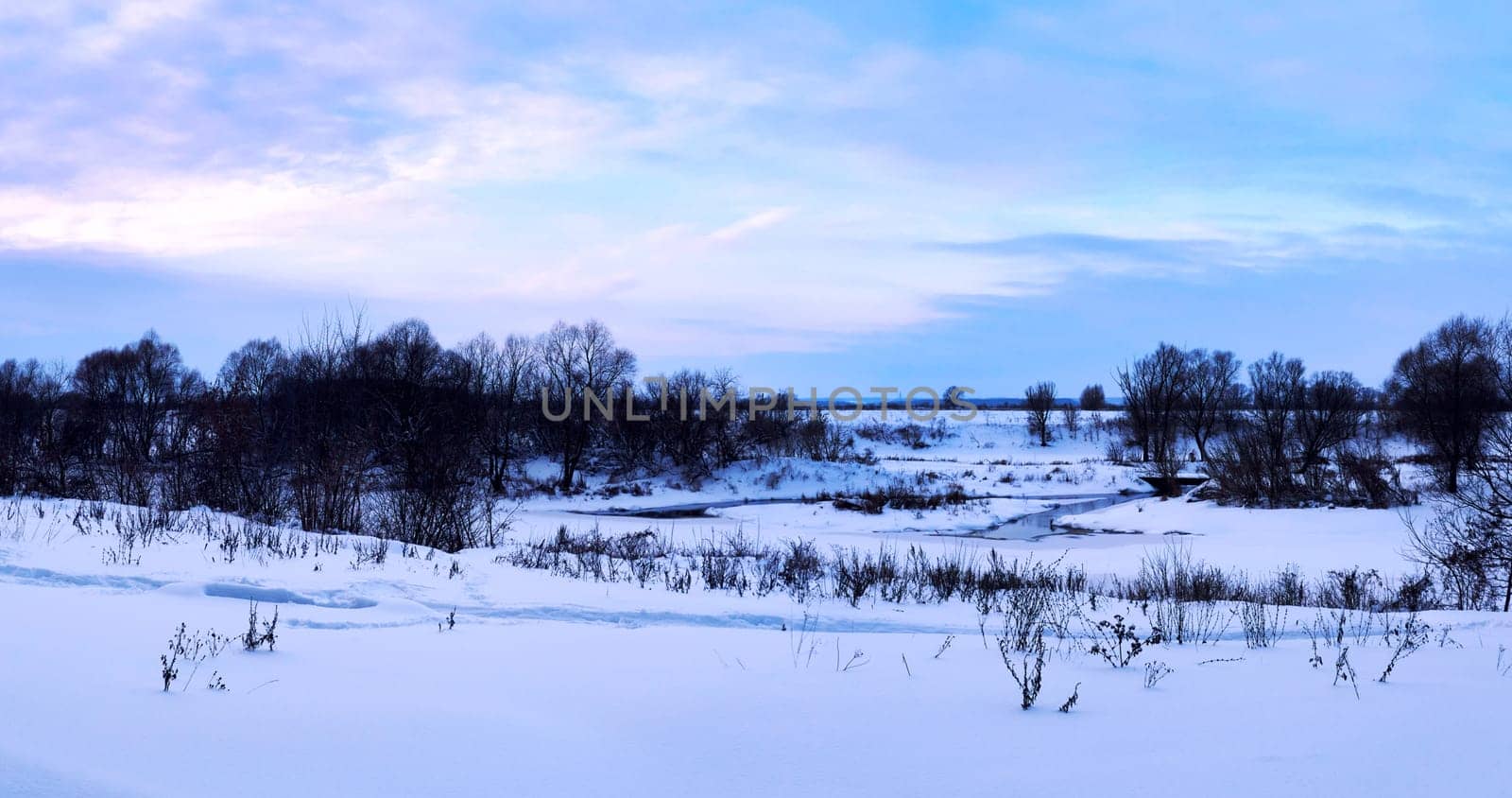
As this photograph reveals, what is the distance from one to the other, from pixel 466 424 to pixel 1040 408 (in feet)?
187

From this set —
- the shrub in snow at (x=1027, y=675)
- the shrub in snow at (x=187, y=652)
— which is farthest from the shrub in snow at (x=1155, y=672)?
the shrub in snow at (x=187, y=652)

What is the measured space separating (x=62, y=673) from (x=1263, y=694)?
7026 millimetres

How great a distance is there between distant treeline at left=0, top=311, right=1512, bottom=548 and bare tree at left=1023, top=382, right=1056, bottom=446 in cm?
25

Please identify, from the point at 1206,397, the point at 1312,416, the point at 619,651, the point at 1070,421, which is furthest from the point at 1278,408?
the point at 619,651

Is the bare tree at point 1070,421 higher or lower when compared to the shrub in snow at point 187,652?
higher

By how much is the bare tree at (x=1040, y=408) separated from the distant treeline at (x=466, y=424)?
0.25m

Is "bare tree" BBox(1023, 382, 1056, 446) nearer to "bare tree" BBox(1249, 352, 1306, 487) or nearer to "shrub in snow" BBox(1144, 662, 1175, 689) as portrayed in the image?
"bare tree" BBox(1249, 352, 1306, 487)

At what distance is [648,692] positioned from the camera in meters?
5.37

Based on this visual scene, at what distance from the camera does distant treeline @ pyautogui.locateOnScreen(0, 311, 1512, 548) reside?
18266mm

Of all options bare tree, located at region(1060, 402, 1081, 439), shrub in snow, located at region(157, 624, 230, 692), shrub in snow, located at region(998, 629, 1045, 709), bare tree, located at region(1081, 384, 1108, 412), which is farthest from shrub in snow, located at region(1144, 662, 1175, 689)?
bare tree, located at region(1081, 384, 1108, 412)

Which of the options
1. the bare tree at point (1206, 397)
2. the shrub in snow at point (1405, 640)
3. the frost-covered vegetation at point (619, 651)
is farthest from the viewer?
the bare tree at point (1206, 397)

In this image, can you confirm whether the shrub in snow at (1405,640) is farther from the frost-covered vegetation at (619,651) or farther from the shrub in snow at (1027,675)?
the shrub in snow at (1027,675)

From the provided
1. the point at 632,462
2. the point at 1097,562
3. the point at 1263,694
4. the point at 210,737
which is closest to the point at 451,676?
the point at 210,737

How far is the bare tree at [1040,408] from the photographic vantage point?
7550cm
